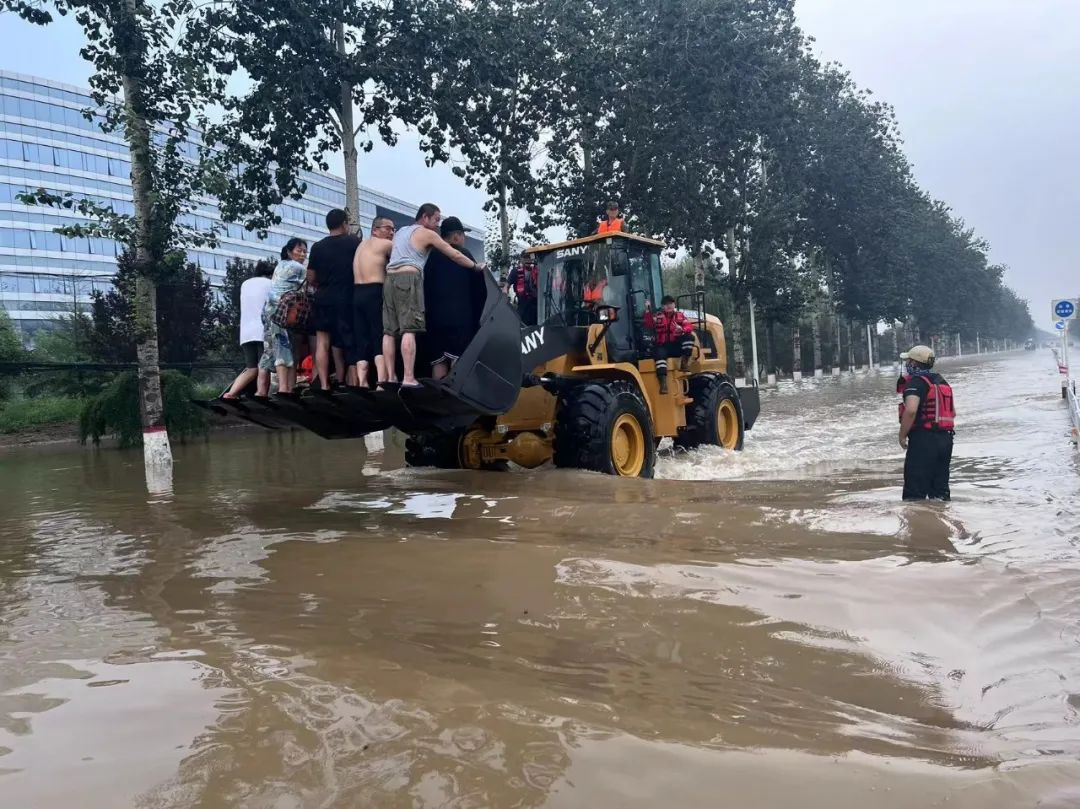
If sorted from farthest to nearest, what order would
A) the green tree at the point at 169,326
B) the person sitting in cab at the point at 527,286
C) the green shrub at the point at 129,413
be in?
the green tree at the point at 169,326 → the green shrub at the point at 129,413 → the person sitting in cab at the point at 527,286

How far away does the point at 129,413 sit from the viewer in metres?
21.3

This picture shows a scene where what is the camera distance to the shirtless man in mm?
7340

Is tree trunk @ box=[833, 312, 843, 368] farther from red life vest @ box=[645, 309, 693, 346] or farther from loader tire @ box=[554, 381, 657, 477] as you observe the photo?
loader tire @ box=[554, 381, 657, 477]

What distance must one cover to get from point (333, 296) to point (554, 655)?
4.58 m

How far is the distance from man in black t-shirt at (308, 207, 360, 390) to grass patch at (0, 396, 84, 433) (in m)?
21.3

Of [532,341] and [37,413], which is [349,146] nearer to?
[532,341]

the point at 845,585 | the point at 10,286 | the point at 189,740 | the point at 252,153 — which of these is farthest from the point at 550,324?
the point at 10,286

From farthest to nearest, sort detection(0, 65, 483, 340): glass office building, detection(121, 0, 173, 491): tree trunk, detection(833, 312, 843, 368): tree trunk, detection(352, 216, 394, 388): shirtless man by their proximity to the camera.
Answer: detection(0, 65, 483, 340): glass office building
detection(833, 312, 843, 368): tree trunk
detection(121, 0, 173, 491): tree trunk
detection(352, 216, 394, 388): shirtless man

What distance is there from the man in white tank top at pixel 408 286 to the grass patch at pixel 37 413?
22.1 meters

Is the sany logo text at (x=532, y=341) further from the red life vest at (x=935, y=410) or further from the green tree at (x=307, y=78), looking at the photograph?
the green tree at (x=307, y=78)

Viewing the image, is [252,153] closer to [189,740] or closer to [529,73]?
[529,73]

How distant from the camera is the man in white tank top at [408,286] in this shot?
23.1 ft

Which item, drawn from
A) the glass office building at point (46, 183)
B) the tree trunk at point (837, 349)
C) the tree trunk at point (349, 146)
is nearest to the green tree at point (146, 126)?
the tree trunk at point (349, 146)

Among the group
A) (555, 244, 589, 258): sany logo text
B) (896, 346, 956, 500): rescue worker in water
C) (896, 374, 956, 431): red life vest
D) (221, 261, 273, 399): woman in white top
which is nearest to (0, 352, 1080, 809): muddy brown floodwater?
(896, 346, 956, 500): rescue worker in water
